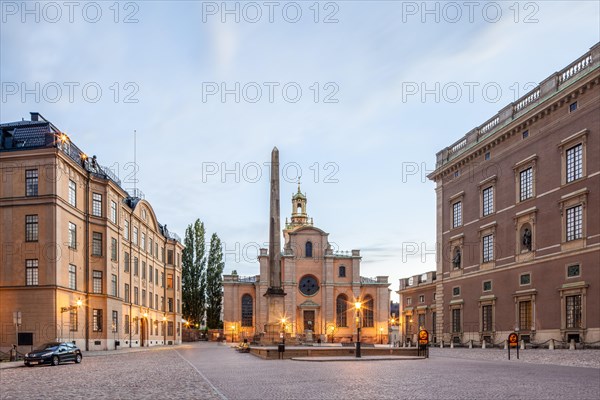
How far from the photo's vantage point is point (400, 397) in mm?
15055

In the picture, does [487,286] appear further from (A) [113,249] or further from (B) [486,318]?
(A) [113,249]

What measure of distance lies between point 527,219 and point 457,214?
1172 cm

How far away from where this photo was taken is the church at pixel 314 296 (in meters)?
96.6

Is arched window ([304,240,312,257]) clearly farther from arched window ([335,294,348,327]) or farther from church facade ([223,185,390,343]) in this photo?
arched window ([335,294,348,327])

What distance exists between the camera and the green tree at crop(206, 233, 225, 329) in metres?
96.9

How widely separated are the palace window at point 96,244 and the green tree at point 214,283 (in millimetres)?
42979

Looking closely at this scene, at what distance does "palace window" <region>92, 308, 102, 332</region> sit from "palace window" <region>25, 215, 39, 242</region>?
9312 millimetres

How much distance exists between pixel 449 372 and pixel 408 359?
10.1 m

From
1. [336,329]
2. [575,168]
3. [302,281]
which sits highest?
[575,168]

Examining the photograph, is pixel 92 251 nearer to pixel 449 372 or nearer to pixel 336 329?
pixel 449 372

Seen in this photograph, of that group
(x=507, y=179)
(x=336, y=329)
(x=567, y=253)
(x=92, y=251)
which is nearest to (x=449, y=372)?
(x=567, y=253)

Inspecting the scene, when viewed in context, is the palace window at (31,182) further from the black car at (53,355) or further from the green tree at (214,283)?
the green tree at (214,283)

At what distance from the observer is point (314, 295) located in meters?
98.4

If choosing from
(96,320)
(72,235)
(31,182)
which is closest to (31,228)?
(31,182)
